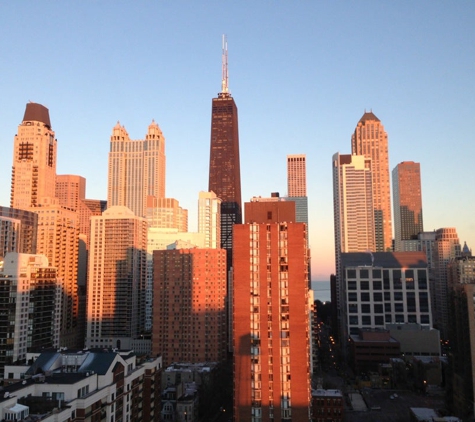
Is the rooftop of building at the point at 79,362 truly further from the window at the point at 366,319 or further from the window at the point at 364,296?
the window at the point at 364,296

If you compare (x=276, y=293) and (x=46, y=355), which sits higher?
(x=276, y=293)

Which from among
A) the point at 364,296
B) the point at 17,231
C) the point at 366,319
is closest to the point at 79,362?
the point at 17,231

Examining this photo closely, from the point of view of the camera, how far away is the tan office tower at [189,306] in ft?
549

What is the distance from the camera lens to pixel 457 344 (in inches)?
4779

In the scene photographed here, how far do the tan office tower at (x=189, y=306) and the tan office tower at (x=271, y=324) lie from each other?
9106cm

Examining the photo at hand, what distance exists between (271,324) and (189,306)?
94888 mm

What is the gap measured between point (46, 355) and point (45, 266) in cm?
7166

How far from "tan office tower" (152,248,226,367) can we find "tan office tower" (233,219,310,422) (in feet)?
299

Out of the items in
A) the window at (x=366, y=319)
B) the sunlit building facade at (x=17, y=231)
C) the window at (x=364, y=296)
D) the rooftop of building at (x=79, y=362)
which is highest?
the sunlit building facade at (x=17, y=231)

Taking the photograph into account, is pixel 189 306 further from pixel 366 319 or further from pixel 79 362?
pixel 79 362

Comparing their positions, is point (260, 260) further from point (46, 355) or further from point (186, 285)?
point (186, 285)

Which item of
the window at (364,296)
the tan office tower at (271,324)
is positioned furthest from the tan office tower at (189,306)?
the tan office tower at (271,324)

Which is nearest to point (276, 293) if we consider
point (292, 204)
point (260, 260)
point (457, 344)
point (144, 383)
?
point (260, 260)

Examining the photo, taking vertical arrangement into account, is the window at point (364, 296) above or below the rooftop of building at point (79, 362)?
above
